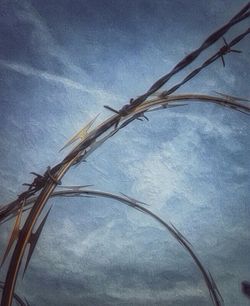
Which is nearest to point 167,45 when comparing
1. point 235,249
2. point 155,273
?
point 235,249

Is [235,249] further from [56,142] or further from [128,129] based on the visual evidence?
[56,142]

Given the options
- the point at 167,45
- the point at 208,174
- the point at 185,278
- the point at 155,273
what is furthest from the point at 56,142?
the point at 185,278

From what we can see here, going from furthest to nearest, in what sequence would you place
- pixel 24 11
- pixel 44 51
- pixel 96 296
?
1. pixel 96 296
2. pixel 44 51
3. pixel 24 11

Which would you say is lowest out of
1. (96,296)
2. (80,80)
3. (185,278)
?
(96,296)

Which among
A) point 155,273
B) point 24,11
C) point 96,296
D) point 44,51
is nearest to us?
point 24,11

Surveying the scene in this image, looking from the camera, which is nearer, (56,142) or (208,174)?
(56,142)

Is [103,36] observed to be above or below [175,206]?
above
